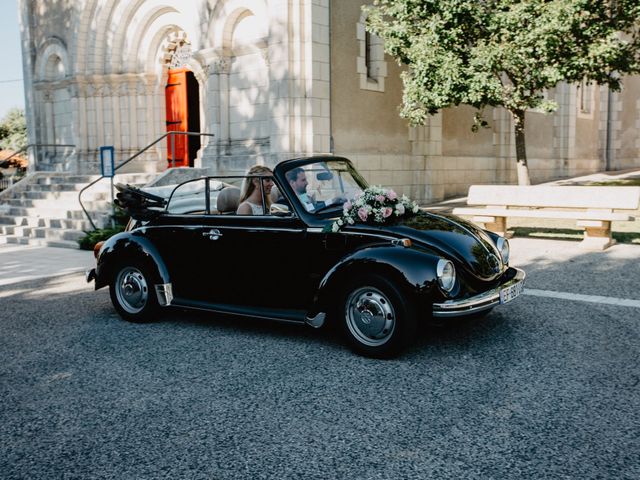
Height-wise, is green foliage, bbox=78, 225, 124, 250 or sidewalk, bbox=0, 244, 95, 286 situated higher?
green foliage, bbox=78, 225, 124, 250

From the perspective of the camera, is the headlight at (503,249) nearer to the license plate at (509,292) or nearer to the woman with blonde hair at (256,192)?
the license plate at (509,292)

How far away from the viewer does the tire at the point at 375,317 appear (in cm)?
476

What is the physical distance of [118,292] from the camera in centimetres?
651

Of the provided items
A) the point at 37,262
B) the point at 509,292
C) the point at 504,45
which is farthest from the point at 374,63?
the point at 509,292

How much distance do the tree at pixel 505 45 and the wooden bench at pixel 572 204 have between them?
3.29 metres

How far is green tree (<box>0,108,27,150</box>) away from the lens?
70938 mm

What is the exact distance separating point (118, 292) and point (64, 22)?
53.6 ft

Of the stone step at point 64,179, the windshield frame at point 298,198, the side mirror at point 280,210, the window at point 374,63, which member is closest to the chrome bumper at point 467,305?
the windshield frame at point 298,198

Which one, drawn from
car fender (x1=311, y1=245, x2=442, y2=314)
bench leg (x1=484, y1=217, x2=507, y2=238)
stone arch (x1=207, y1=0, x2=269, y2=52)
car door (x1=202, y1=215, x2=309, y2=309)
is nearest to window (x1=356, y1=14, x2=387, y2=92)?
stone arch (x1=207, y1=0, x2=269, y2=52)

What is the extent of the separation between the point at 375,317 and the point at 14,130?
262ft

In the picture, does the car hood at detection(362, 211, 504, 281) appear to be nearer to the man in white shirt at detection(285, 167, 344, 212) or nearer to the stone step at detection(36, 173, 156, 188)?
the man in white shirt at detection(285, 167, 344, 212)

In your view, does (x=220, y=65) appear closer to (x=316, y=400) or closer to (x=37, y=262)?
(x=37, y=262)

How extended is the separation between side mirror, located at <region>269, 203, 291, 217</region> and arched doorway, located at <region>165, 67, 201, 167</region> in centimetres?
1349

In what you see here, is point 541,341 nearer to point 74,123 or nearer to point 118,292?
point 118,292
